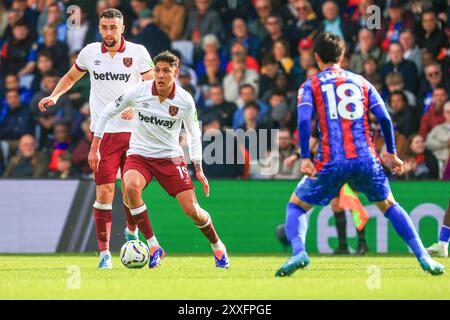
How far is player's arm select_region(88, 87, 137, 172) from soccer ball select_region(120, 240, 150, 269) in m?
0.87

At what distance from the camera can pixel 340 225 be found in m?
15.6

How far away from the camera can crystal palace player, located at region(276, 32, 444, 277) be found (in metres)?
9.73

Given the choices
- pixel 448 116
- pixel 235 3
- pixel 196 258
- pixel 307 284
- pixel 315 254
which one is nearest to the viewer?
pixel 307 284

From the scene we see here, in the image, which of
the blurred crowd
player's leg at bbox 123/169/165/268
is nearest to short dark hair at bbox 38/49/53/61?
the blurred crowd

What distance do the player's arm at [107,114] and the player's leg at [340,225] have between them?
5.02 metres

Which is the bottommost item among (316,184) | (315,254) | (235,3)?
(315,254)

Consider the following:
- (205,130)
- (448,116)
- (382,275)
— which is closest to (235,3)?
(205,130)

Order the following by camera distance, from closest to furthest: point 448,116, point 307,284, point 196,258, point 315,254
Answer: point 307,284 → point 196,258 → point 315,254 → point 448,116

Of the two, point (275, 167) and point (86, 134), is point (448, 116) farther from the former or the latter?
point (86, 134)

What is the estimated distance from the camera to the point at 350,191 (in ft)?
51.0

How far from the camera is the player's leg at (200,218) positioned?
1130 centimetres

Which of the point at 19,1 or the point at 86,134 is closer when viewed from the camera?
the point at 86,134

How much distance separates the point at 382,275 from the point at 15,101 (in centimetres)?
1040

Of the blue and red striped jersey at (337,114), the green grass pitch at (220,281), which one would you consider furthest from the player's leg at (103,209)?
the blue and red striped jersey at (337,114)
